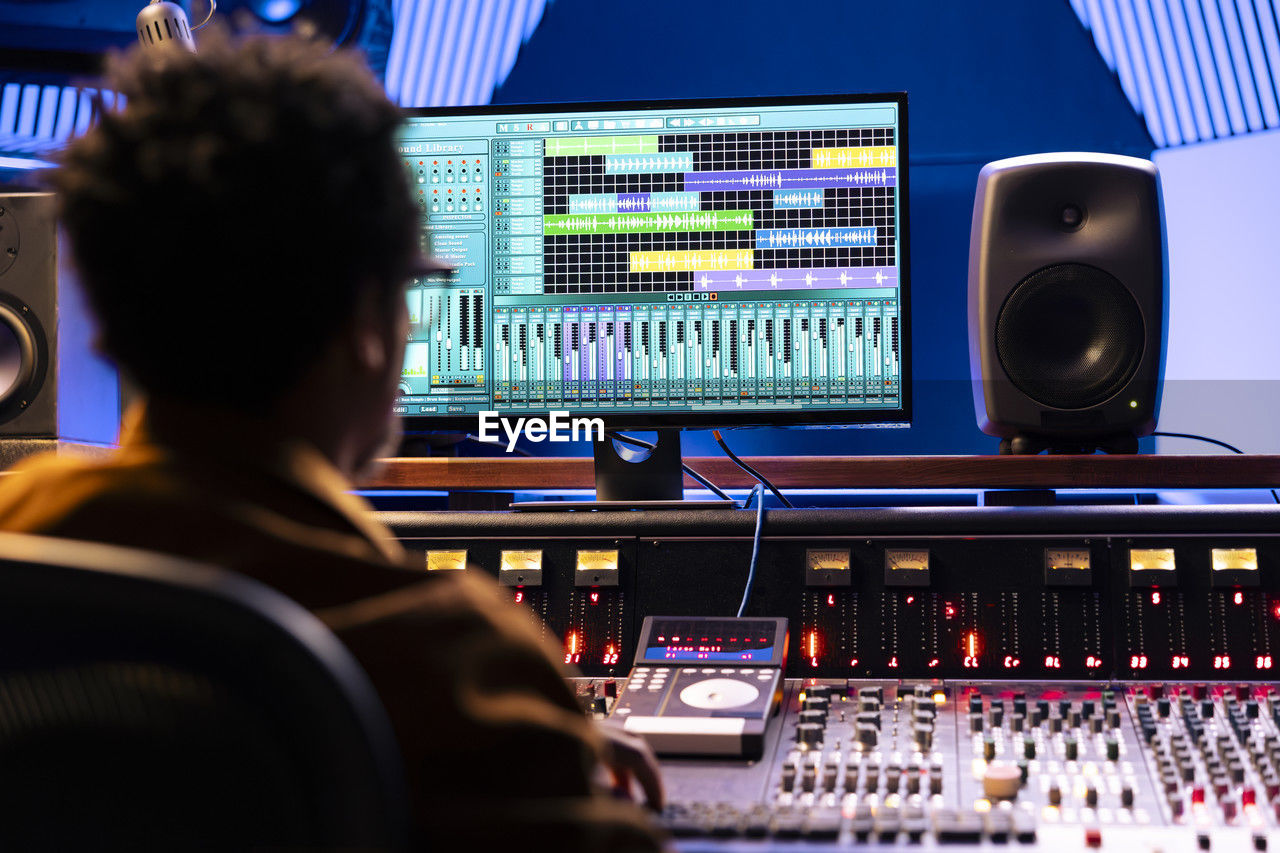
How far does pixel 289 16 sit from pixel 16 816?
10.5ft

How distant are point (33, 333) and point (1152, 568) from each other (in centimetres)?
152

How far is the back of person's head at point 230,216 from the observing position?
1.82ft

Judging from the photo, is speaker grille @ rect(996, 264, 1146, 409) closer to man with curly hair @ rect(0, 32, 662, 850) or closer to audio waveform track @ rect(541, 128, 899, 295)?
audio waveform track @ rect(541, 128, 899, 295)

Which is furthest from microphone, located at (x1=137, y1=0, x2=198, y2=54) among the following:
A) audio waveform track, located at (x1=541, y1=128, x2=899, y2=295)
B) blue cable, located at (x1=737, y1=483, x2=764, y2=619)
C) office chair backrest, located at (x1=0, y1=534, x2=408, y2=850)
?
office chair backrest, located at (x1=0, y1=534, x2=408, y2=850)

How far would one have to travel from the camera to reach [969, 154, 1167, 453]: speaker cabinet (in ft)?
5.51

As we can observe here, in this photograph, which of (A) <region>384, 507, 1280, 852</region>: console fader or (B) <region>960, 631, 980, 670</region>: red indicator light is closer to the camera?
(A) <region>384, 507, 1280, 852</region>: console fader

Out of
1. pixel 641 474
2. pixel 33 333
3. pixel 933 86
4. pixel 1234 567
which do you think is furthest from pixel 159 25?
pixel 933 86

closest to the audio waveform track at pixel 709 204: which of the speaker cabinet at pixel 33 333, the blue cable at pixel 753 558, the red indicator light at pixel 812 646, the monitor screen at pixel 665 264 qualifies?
the monitor screen at pixel 665 264

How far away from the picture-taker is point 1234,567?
4.47 feet

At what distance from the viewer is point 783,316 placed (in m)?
1.55

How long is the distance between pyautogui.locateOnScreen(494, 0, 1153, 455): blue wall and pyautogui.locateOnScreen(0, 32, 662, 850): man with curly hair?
258 cm

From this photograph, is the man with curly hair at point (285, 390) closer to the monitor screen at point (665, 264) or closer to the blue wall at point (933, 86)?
the monitor screen at point (665, 264)

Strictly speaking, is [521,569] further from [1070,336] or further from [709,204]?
[1070,336]

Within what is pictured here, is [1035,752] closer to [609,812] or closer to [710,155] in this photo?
[609,812]
